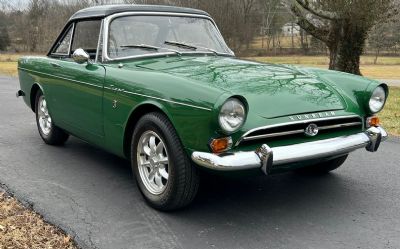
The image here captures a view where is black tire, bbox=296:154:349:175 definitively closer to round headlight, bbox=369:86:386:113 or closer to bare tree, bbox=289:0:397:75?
round headlight, bbox=369:86:386:113

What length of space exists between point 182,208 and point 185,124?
29.3 inches

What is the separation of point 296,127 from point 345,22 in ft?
41.7

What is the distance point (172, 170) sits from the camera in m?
3.41

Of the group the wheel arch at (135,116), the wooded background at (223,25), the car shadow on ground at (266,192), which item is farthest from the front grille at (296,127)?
the wooded background at (223,25)

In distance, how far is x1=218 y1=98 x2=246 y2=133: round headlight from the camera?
3125 mm

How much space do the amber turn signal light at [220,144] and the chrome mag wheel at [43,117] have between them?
128 inches

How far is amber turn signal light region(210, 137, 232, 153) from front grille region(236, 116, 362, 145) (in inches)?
2.7

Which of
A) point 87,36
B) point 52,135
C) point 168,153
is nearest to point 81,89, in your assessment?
point 87,36

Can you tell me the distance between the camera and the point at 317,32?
16.5 metres

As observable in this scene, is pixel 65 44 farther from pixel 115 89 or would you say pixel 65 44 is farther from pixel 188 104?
pixel 188 104

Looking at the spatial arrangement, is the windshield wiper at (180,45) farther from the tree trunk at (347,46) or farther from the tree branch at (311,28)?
the tree branch at (311,28)

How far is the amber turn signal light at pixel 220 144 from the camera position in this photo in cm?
316

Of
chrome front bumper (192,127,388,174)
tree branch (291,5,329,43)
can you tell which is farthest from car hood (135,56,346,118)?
tree branch (291,5,329,43)

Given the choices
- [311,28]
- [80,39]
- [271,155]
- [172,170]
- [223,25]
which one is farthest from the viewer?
[223,25]
